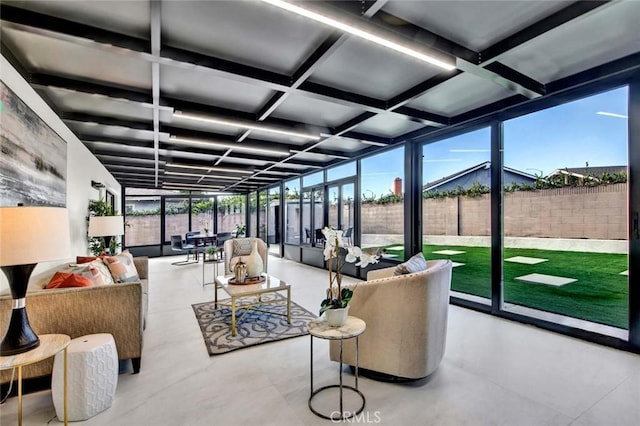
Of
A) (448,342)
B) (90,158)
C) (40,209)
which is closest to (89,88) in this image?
(40,209)

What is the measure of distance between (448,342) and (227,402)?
219 cm

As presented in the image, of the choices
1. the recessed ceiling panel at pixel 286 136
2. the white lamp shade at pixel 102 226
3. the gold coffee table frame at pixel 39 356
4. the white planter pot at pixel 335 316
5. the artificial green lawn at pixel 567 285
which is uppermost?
the recessed ceiling panel at pixel 286 136

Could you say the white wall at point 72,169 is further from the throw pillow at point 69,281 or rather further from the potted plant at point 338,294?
the potted plant at point 338,294

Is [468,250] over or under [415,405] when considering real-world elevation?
over

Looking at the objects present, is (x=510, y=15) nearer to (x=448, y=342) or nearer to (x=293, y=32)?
(x=293, y=32)

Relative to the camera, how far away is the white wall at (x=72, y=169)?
91.4 inches

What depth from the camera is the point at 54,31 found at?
1985 millimetres

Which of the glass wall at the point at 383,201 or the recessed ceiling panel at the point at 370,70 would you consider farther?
the glass wall at the point at 383,201

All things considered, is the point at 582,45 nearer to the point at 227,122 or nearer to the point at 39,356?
the point at 227,122

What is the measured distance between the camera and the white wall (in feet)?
7.62

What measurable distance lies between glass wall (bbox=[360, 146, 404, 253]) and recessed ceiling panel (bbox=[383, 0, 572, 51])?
300 cm

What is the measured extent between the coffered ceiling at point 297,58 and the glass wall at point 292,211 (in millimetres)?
4564

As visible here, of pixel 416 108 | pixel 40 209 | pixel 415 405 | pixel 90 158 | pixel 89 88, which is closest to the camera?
pixel 40 209

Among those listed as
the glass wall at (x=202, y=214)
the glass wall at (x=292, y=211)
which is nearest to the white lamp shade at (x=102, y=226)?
the glass wall at (x=292, y=211)
